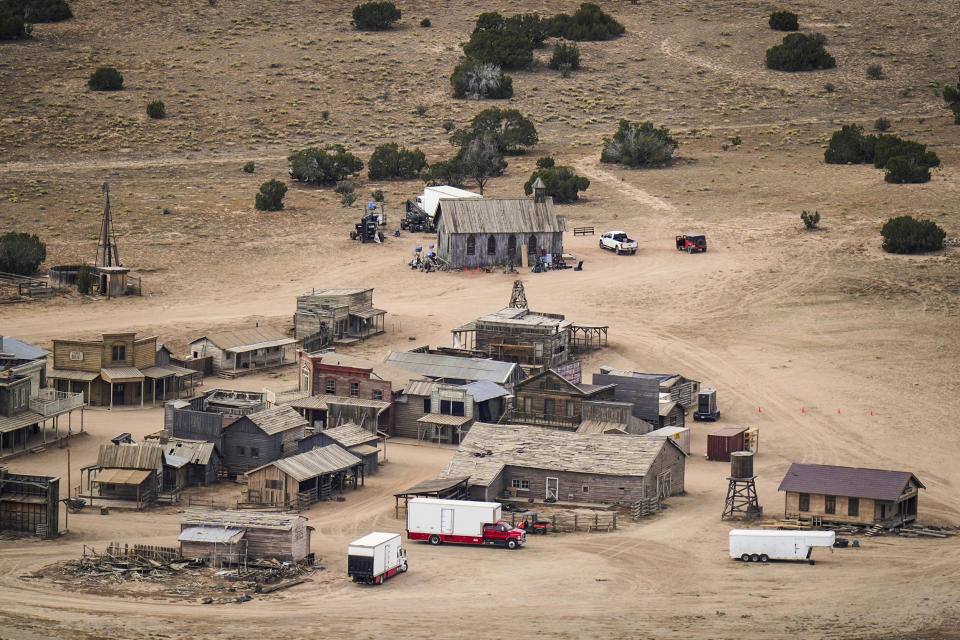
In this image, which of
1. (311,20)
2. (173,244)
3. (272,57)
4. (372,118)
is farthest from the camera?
(311,20)

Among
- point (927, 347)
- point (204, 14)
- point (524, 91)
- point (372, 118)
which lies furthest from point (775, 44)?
point (927, 347)

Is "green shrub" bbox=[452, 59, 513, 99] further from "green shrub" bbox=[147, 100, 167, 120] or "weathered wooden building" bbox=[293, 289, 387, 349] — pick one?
"weathered wooden building" bbox=[293, 289, 387, 349]

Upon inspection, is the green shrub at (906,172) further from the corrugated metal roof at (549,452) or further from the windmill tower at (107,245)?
the corrugated metal roof at (549,452)

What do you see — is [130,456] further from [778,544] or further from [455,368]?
[778,544]

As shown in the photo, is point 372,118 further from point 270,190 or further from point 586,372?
point 586,372

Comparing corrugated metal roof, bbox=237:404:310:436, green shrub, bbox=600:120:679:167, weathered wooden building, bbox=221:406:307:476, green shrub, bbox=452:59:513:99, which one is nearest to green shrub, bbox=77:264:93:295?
corrugated metal roof, bbox=237:404:310:436

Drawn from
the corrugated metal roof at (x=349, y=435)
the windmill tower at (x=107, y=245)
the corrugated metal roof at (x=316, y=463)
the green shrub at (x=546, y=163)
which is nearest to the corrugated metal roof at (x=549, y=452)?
the corrugated metal roof at (x=316, y=463)
